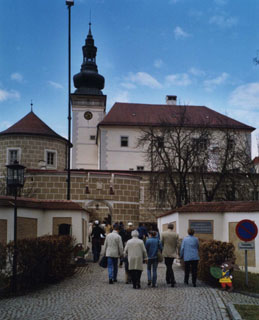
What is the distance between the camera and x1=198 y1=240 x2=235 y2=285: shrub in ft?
46.2

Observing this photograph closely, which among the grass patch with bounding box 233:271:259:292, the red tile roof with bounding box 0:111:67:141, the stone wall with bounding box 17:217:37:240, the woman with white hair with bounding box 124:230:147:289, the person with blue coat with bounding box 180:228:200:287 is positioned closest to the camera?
the grass patch with bounding box 233:271:259:292

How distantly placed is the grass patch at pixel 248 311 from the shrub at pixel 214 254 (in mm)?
3302

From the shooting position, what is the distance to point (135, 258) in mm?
14078

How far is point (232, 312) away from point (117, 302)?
256 centimetres

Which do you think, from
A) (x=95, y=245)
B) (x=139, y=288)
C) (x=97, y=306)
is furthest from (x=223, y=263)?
(x=95, y=245)

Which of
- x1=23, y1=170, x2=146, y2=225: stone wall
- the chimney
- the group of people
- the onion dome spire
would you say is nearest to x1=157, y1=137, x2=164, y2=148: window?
x1=23, y1=170, x2=146, y2=225: stone wall

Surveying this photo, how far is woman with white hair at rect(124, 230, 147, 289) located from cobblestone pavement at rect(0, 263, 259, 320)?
0.28 m

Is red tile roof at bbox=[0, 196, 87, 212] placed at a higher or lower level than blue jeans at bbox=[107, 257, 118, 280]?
higher

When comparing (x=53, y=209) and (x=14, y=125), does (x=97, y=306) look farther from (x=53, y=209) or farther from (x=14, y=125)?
(x=14, y=125)

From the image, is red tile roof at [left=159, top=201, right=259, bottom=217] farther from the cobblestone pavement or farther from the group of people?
the cobblestone pavement

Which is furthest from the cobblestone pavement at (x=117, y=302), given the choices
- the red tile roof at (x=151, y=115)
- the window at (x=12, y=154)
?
the red tile roof at (x=151, y=115)

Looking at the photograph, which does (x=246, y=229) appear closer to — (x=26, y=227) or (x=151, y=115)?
(x=26, y=227)

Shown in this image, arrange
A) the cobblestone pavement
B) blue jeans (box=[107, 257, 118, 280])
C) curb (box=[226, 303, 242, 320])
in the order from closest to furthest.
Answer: curb (box=[226, 303, 242, 320]) → the cobblestone pavement → blue jeans (box=[107, 257, 118, 280])

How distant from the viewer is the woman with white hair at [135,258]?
545 inches
